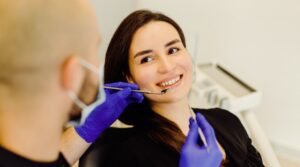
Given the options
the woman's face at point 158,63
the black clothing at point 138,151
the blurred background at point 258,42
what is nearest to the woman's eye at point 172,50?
the woman's face at point 158,63

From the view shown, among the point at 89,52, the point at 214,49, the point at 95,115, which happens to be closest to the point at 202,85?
the point at 95,115

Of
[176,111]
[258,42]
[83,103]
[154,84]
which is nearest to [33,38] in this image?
[83,103]

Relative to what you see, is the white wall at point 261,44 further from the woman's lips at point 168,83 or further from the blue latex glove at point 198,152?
the blue latex glove at point 198,152

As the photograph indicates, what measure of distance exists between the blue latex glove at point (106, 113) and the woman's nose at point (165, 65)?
0.10 m

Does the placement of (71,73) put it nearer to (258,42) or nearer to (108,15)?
(108,15)

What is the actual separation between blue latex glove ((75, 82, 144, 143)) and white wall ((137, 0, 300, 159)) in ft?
2.80

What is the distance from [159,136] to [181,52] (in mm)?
297

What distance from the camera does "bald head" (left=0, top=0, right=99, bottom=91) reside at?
64cm

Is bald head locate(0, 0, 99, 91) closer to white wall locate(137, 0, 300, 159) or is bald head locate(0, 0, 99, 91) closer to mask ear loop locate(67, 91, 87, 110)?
mask ear loop locate(67, 91, 87, 110)

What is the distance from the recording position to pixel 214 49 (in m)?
2.04

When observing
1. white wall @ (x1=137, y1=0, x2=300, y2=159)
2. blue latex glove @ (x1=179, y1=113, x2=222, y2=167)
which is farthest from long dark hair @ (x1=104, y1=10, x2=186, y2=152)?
white wall @ (x1=137, y1=0, x2=300, y2=159)

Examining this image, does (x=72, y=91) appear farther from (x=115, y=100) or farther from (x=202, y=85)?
(x=202, y=85)

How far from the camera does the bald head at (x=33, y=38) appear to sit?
25.4 inches

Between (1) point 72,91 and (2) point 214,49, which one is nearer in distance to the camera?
(1) point 72,91
